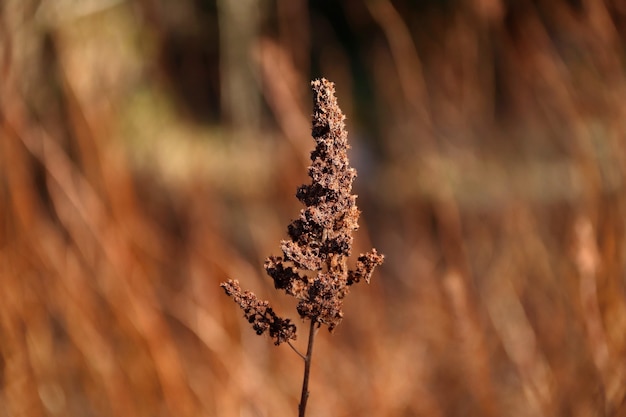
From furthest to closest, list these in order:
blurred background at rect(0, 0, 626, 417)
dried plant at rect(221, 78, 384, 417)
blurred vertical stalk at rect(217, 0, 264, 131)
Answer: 1. blurred vertical stalk at rect(217, 0, 264, 131)
2. blurred background at rect(0, 0, 626, 417)
3. dried plant at rect(221, 78, 384, 417)

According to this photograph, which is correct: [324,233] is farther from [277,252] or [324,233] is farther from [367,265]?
[277,252]

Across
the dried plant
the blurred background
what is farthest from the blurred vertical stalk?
the dried plant

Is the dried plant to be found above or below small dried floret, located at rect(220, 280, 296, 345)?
above

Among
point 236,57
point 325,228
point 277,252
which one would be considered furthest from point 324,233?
point 236,57

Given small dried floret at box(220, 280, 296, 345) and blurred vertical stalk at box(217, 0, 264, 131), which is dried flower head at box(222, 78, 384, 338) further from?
blurred vertical stalk at box(217, 0, 264, 131)

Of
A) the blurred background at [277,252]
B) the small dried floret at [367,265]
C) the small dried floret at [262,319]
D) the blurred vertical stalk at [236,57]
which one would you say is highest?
the blurred vertical stalk at [236,57]

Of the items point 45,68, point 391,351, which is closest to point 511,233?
point 391,351

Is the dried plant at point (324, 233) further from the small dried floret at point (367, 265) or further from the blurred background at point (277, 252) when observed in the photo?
the blurred background at point (277, 252)

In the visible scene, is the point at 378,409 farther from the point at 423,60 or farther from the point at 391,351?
the point at 423,60

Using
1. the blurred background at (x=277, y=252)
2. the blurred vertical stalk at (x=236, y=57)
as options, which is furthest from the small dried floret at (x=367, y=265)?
the blurred vertical stalk at (x=236, y=57)
